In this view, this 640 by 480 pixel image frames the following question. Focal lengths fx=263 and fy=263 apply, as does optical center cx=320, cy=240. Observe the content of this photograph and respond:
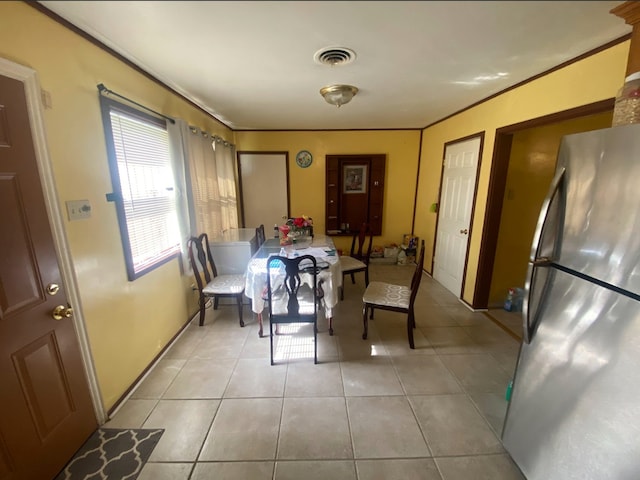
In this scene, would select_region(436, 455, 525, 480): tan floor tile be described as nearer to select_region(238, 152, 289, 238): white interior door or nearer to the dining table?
the dining table

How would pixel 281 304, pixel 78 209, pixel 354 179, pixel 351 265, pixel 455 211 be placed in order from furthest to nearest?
1. pixel 354 179
2. pixel 455 211
3. pixel 351 265
4. pixel 281 304
5. pixel 78 209

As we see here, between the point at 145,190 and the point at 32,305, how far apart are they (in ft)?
3.85

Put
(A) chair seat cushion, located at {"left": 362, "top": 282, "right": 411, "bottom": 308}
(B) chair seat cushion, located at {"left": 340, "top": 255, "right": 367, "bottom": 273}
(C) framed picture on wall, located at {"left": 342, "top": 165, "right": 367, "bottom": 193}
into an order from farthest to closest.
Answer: (C) framed picture on wall, located at {"left": 342, "top": 165, "right": 367, "bottom": 193} → (B) chair seat cushion, located at {"left": 340, "top": 255, "right": 367, "bottom": 273} → (A) chair seat cushion, located at {"left": 362, "top": 282, "right": 411, "bottom": 308}

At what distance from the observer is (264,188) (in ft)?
15.1

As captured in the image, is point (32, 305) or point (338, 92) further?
point (338, 92)

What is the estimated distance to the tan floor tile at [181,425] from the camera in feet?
4.87

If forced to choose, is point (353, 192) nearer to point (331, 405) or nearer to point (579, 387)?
point (331, 405)

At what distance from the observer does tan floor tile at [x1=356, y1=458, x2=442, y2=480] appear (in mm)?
1365

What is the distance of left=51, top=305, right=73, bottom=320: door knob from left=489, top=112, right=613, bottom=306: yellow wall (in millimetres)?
3655

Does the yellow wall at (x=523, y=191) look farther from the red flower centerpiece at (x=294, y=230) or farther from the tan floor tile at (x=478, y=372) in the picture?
the red flower centerpiece at (x=294, y=230)

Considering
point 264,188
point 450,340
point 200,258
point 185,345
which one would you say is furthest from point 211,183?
point 450,340

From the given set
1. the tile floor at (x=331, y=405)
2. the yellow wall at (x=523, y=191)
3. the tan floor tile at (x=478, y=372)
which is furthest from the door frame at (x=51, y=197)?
the yellow wall at (x=523, y=191)

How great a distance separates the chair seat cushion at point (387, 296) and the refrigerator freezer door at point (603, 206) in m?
1.40

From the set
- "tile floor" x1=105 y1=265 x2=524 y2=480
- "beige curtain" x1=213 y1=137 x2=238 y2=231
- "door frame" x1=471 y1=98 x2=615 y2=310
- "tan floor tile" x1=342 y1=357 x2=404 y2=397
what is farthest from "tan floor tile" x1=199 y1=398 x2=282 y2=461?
"beige curtain" x1=213 y1=137 x2=238 y2=231
